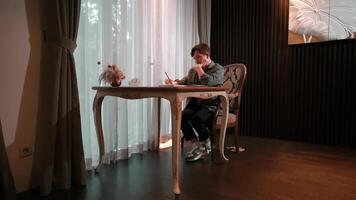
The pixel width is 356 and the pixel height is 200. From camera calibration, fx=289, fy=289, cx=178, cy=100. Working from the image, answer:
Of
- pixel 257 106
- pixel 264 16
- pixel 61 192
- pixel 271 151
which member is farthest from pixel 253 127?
pixel 61 192

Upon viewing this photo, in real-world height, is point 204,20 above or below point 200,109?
above

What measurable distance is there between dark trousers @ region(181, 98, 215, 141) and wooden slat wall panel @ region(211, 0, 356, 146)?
144 cm

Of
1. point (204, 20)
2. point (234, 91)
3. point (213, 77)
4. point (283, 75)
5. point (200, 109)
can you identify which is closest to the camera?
point (213, 77)

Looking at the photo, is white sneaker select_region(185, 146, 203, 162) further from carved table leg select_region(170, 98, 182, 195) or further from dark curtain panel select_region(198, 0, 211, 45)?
dark curtain panel select_region(198, 0, 211, 45)

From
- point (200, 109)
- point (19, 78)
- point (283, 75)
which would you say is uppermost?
point (283, 75)

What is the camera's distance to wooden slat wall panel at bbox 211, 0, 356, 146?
3355mm

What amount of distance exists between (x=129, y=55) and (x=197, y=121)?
0.95 metres

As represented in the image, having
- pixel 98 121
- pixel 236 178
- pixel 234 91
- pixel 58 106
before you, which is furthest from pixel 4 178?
pixel 234 91

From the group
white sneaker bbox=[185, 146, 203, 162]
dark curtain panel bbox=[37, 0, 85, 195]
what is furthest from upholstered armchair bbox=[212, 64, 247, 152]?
dark curtain panel bbox=[37, 0, 85, 195]

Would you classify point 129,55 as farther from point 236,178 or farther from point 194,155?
point 236,178

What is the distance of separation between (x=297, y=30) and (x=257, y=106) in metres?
1.11

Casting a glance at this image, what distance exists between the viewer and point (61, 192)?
1.94 m

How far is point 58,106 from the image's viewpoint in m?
1.99

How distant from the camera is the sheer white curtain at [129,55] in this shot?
2453 millimetres
